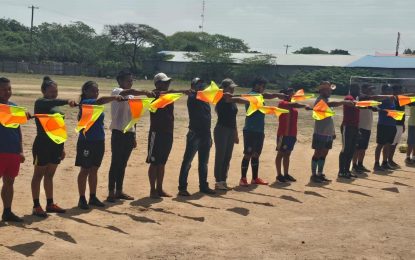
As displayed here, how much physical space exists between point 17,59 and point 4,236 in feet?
265

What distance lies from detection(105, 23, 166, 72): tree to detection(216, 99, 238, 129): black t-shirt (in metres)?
76.2

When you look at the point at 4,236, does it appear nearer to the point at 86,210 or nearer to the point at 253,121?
the point at 86,210

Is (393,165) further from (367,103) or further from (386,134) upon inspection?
(367,103)

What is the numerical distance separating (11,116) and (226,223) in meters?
3.07

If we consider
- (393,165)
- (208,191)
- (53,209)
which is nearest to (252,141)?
(208,191)

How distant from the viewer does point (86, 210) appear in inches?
292

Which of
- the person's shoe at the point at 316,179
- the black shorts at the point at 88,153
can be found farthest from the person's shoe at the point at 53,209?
the person's shoe at the point at 316,179

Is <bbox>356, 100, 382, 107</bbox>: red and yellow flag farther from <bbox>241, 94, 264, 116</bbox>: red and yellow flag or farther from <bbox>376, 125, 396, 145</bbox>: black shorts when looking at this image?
<bbox>241, 94, 264, 116</bbox>: red and yellow flag

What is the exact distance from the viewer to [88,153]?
7332 millimetres

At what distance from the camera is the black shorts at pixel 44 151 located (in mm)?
6844

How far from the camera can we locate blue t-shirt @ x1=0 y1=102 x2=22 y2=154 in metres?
6.43

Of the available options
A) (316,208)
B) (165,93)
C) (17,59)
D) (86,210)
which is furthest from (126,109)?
(17,59)

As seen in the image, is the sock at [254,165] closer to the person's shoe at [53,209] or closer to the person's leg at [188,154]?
the person's leg at [188,154]

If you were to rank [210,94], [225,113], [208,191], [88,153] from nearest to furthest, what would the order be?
[88,153] < [210,94] < [208,191] < [225,113]
